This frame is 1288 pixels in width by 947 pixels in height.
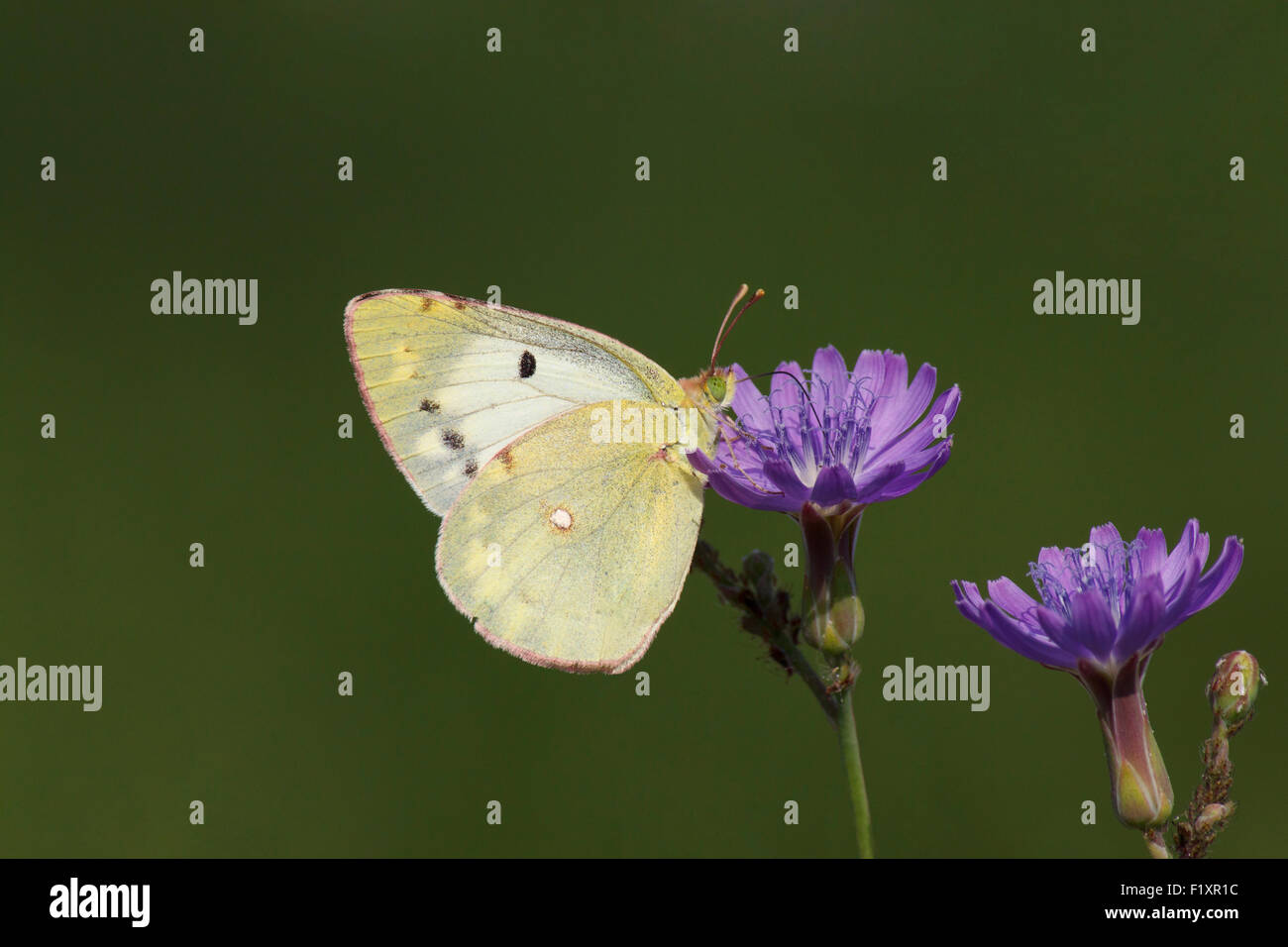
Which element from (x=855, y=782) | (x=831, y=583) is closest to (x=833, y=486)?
(x=831, y=583)

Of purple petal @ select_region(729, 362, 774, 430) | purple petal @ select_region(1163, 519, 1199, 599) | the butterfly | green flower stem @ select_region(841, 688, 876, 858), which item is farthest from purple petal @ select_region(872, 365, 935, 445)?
green flower stem @ select_region(841, 688, 876, 858)

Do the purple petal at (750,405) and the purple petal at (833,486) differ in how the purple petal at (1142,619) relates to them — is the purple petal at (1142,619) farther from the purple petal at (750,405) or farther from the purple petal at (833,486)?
the purple petal at (750,405)

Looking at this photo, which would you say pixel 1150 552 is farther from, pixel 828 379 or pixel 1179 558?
pixel 828 379

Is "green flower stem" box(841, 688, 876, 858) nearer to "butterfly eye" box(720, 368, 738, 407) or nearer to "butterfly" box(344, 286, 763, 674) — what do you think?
"butterfly" box(344, 286, 763, 674)

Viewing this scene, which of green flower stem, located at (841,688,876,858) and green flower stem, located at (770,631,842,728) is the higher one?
green flower stem, located at (770,631,842,728)

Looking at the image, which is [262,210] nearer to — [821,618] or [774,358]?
[774,358]

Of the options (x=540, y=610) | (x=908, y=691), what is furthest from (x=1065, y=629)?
(x=908, y=691)

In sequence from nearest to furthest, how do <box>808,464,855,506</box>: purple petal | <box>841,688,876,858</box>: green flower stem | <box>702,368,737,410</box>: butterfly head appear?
1. <box>841,688,876,858</box>: green flower stem
2. <box>808,464,855,506</box>: purple petal
3. <box>702,368,737,410</box>: butterfly head

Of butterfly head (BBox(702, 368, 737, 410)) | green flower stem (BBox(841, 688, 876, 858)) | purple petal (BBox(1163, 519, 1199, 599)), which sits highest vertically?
butterfly head (BBox(702, 368, 737, 410))
